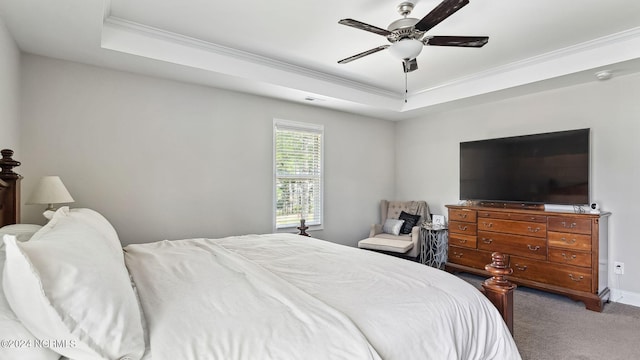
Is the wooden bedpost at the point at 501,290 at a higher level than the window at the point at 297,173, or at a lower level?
lower

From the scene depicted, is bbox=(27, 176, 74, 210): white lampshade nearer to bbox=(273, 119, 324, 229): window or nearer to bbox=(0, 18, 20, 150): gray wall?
bbox=(0, 18, 20, 150): gray wall

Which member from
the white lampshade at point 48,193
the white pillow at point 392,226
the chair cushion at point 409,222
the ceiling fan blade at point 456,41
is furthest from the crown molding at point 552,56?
the white lampshade at point 48,193

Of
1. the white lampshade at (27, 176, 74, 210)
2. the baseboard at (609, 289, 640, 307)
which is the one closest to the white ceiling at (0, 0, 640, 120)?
the white lampshade at (27, 176, 74, 210)

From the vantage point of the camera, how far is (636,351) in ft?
7.82

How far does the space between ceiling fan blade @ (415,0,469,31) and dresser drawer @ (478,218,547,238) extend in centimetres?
262

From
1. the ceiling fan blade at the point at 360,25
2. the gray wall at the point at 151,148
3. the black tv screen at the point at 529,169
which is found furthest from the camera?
the black tv screen at the point at 529,169

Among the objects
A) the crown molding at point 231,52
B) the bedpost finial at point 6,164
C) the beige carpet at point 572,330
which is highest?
the crown molding at point 231,52

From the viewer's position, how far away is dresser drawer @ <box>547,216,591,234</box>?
3.22 meters

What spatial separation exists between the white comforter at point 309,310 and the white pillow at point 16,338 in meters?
0.28

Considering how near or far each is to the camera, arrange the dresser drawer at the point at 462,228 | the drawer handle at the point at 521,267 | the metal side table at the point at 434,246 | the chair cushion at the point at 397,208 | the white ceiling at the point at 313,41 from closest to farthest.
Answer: the white ceiling at the point at 313,41 < the drawer handle at the point at 521,267 < the dresser drawer at the point at 462,228 < the metal side table at the point at 434,246 < the chair cushion at the point at 397,208

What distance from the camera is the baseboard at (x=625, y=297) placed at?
3.32 metres

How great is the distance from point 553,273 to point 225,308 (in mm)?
3612

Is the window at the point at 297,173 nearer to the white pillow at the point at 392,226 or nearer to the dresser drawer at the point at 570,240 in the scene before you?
the white pillow at the point at 392,226

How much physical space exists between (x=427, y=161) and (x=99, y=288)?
492cm
